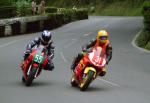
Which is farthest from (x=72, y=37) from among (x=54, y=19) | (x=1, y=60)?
(x=1, y=60)

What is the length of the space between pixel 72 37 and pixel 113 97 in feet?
83.2

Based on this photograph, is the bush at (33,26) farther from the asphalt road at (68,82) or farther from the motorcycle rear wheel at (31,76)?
the motorcycle rear wheel at (31,76)

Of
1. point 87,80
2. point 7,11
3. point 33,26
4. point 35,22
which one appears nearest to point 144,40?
point 33,26

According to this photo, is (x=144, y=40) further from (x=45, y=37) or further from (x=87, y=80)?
(x=87, y=80)

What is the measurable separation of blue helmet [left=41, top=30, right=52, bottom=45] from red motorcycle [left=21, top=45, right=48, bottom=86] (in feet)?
0.48

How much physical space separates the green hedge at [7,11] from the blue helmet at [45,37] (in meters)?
33.4

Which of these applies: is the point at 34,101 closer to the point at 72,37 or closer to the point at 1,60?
the point at 1,60

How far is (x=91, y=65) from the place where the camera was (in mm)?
15930

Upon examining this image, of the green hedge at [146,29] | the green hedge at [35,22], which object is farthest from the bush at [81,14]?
the green hedge at [146,29]

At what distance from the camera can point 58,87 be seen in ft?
54.5

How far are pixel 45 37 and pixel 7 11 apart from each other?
3522 centimetres

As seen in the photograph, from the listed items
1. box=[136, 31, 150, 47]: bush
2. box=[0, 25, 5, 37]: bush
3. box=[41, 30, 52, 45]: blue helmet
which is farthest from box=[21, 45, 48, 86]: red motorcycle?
box=[0, 25, 5, 37]: bush

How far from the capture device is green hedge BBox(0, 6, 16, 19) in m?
50.3

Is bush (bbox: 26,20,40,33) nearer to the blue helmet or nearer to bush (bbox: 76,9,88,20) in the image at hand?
bush (bbox: 76,9,88,20)
